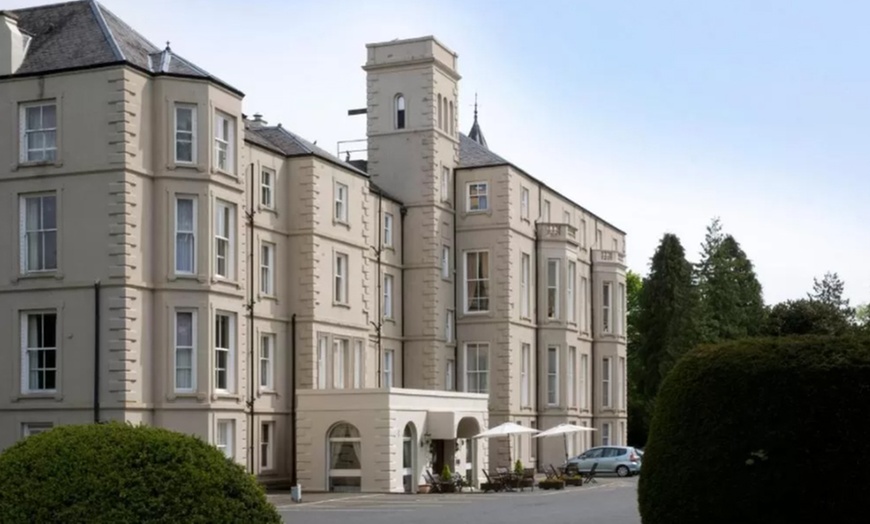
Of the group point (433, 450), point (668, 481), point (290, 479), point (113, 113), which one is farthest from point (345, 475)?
point (668, 481)

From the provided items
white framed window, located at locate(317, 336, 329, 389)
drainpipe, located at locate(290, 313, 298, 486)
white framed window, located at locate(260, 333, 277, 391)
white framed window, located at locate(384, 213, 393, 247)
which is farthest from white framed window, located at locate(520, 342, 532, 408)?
white framed window, located at locate(260, 333, 277, 391)

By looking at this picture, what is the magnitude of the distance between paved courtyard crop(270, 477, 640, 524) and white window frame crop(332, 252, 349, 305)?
895cm

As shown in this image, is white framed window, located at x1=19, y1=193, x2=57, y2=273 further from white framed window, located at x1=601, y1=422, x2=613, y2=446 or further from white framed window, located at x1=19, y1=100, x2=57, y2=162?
white framed window, located at x1=601, y1=422, x2=613, y2=446

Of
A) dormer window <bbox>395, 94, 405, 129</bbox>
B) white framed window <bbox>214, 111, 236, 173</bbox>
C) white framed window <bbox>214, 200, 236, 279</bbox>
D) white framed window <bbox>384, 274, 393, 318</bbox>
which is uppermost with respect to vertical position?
dormer window <bbox>395, 94, 405, 129</bbox>

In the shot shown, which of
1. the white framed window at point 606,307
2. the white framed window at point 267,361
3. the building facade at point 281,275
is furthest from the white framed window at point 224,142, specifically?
the white framed window at point 606,307

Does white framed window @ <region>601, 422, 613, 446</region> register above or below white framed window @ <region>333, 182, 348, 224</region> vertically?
below

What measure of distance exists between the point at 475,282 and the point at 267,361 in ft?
54.6

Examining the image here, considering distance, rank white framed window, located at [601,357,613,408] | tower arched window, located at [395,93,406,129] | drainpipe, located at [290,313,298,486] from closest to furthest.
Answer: drainpipe, located at [290,313,298,486] → tower arched window, located at [395,93,406,129] → white framed window, located at [601,357,613,408]

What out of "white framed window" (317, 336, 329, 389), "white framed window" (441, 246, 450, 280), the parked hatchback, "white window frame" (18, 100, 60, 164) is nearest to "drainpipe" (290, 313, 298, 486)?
"white framed window" (317, 336, 329, 389)

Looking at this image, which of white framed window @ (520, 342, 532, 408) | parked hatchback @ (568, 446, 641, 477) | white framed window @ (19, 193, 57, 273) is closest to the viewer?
white framed window @ (19, 193, 57, 273)

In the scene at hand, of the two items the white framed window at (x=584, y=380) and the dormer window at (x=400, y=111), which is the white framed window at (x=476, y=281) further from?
the white framed window at (x=584, y=380)

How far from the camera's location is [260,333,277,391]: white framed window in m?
51.8

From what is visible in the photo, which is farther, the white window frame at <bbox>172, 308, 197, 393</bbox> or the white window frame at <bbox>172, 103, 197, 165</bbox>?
the white window frame at <bbox>172, 103, 197, 165</bbox>

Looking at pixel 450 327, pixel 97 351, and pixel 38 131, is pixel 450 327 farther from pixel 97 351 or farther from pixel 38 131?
pixel 38 131
